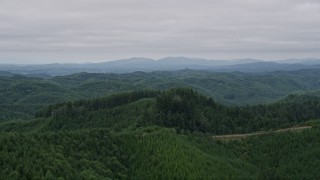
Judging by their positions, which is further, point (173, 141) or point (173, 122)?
point (173, 122)

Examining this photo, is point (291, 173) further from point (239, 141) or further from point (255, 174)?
point (239, 141)

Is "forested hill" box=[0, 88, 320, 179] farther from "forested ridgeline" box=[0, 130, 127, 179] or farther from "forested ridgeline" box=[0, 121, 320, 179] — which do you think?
"forested ridgeline" box=[0, 130, 127, 179]

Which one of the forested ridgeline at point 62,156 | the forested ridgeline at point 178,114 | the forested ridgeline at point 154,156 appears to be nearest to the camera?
the forested ridgeline at point 62,156

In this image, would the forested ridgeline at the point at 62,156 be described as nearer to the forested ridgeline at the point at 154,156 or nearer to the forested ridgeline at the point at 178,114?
the forested ridgeline at the point at 154,156

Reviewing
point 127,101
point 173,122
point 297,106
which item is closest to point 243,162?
point 173,122

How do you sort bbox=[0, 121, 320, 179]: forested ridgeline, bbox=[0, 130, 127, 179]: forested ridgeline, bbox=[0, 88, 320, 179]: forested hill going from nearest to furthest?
bbox=[0, 130, 127, 179]: forested ridgeline, bbox=[0, 121, 320, 179]: forested ridgeline, bbox=[0, 88, 320, 179]: forested hill

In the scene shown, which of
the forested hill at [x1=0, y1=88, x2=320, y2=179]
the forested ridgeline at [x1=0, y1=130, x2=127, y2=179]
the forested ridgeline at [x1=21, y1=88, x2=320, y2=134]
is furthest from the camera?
the forested ridgeline at [x1=21, y1=88, x2=320, y2=134]

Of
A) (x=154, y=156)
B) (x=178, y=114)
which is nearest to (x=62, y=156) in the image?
(x=154, y=156)

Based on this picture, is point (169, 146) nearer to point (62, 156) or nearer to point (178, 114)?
point (62, 156)

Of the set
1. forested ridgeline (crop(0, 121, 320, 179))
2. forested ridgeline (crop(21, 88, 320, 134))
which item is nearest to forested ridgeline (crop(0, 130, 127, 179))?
forested ridgeline (crop(0, 121, 320, 179))

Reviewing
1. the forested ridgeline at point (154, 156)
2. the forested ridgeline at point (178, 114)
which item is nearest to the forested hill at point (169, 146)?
the forested ridgeline at point (154, 156)

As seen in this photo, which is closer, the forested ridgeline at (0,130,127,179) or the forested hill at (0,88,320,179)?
the forested ridgeline at (0,130,127,179)
